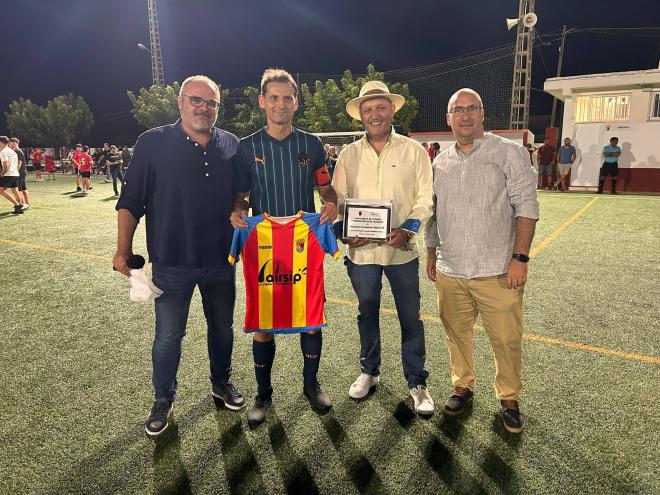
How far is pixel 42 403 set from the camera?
328 centimetres

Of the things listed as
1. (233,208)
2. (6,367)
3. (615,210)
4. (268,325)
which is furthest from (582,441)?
(615,210)

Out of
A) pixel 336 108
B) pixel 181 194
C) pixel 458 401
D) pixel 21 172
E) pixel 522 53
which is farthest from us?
pixel 336 108

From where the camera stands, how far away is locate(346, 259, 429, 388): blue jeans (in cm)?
318

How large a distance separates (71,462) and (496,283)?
2769 millimetres

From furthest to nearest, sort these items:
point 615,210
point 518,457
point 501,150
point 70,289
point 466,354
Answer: point 615,210
point 70,289
point 466,354
point 501,150
point 518,457

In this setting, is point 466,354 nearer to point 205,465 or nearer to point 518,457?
point 518,457

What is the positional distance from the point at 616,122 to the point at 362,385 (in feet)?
63.6

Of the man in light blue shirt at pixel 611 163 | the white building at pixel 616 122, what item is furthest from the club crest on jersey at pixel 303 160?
the white building at pixel 616 122

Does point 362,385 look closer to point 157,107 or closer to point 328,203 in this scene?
point 328,203

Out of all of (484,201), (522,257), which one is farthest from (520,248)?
(484,201)

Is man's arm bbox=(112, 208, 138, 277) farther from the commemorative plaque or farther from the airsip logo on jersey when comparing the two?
the commemorative plaque

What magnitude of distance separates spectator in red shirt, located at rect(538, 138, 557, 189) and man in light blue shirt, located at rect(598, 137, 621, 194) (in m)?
2.09

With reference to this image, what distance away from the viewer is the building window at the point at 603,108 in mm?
18047

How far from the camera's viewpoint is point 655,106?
57.6 ft
